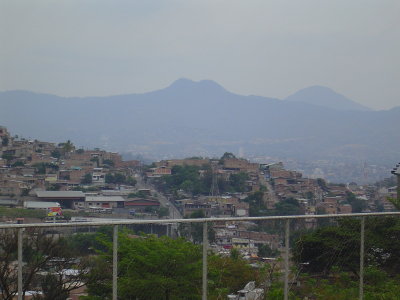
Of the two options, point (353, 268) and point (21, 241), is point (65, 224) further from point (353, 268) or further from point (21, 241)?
point (353, 268)

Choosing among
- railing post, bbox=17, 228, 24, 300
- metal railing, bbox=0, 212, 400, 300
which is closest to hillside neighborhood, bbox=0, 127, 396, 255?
metal railing, bbox=0, 212, 400, 300

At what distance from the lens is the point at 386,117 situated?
4850 inches

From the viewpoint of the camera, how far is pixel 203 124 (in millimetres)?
136000

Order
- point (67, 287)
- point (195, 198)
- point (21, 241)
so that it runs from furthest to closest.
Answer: point (195, 198)
point (67, 287)
point (21, 241)

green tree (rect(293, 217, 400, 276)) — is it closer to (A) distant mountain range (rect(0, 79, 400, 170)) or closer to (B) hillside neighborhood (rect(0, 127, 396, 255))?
(B) hillside neighborhood (rect(0, 127, 396, 255))

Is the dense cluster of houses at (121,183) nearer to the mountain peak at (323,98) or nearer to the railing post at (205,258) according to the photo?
the railing post at (205,258)

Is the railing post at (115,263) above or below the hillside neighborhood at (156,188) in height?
above

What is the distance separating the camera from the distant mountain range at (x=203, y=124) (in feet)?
345

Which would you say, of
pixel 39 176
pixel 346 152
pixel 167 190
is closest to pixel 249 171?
pixel 167 190

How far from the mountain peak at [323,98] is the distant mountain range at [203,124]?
125 cm

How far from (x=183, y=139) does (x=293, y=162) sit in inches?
1109

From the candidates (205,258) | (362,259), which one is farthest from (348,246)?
(205,258)

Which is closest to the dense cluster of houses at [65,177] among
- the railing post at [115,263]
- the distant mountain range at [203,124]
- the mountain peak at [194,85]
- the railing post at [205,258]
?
the distant mountain range at [203,124]

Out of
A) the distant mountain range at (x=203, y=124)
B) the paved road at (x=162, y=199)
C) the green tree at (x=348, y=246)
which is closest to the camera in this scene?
the green tree at (x=348, y=246)
